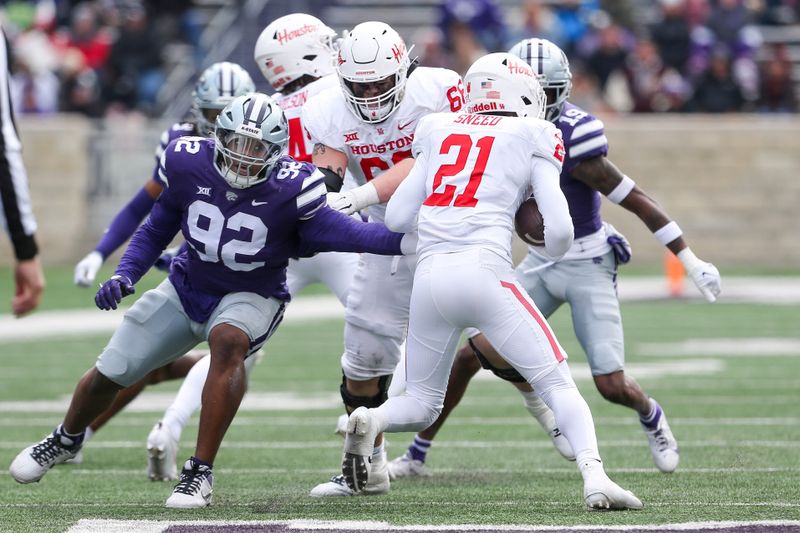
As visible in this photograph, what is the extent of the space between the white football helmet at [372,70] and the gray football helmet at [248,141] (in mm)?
448

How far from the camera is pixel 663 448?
21.0 feet

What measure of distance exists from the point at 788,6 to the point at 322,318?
925 cm

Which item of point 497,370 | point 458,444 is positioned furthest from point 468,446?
point 497,370

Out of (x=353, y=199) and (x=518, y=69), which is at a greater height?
(x=518, y=69)

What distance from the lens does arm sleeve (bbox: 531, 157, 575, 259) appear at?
5109 mm

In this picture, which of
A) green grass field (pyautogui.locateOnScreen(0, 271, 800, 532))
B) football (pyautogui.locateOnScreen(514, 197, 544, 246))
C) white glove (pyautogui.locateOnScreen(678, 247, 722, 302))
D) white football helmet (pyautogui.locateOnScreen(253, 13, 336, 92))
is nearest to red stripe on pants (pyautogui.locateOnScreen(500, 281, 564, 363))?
football (pyautogui.locateOnScreen(514, 197, 544, 246))

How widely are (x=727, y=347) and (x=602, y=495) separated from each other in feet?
22.0

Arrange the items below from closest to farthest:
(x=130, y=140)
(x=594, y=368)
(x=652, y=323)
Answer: (x=594, y=368)
(x=652, y=323)
(x=130, y=140)

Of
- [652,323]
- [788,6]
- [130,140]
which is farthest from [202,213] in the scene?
[788,6]

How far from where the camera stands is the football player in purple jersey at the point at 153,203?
686 cm

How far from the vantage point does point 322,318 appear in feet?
44.7

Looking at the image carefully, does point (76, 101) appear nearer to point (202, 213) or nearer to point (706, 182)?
point (706, 182)

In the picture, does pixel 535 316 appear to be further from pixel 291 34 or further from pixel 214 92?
pixel 214 92

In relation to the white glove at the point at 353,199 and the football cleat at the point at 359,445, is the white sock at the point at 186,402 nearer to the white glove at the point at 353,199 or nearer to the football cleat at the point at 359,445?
the white glove at the point at 353,199
